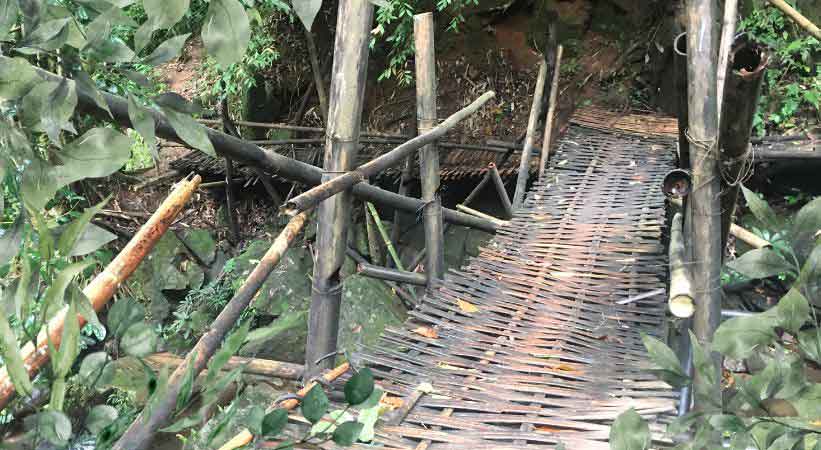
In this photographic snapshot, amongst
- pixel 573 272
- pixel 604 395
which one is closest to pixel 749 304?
pixel 573 272

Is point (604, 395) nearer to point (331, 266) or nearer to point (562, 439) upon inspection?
point (562, 439)

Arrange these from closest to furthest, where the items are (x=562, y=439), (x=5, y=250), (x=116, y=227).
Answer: (x=5, y=250) → (x=562, y=439) → (x=116, y=227)

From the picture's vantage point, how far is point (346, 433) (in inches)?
25.8

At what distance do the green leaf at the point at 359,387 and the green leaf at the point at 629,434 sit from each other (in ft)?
0.90

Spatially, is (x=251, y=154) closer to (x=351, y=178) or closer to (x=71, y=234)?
(x=351, y=178)

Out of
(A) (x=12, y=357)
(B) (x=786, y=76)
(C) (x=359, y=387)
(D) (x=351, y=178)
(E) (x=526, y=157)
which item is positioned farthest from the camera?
(B) (x=786, y=76)

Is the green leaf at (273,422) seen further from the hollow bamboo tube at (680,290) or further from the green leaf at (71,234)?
the hollow bamboo tube at (680,290)

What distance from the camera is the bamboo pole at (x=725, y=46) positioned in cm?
176

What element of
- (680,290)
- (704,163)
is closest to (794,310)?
(680,290)

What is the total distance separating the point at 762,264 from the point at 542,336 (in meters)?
1.86

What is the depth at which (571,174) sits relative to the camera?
440 cm

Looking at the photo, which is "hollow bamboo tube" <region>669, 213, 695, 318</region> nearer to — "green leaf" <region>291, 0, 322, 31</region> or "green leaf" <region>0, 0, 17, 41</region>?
"green leaf" <region>291, 0, 322, 31</region>

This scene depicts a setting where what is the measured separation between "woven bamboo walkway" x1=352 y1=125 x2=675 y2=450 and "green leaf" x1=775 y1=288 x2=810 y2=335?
3.72 ft

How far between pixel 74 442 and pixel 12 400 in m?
0.12
